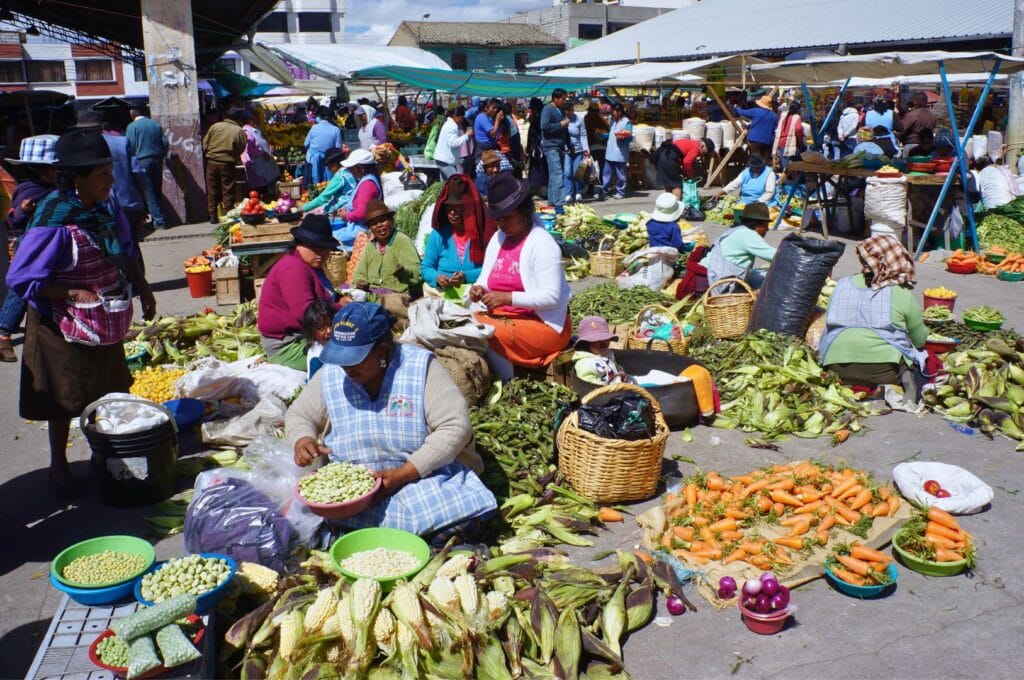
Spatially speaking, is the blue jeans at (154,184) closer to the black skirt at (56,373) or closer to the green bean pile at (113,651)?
the black skirt at (56,373)

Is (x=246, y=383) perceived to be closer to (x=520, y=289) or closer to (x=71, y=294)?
(x=71, y=294)

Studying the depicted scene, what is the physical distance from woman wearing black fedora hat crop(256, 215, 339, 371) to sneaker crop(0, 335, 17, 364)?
116 inches

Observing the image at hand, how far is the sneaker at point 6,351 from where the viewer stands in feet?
23.8

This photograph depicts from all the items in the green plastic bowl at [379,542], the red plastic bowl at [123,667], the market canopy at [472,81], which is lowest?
the red plastic bowl at [123,667]

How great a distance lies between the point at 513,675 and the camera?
316 centimetres

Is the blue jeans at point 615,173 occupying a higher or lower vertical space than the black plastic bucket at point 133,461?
higher

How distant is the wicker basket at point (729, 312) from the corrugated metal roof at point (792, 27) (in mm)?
16971

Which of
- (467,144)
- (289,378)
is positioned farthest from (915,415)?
(467,144)

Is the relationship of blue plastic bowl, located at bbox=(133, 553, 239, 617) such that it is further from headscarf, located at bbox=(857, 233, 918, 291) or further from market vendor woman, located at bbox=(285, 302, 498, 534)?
headscarf, located at bbox=(857, 233, 918, 291)

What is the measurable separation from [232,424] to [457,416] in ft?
7.62

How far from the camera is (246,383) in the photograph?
18.9ft

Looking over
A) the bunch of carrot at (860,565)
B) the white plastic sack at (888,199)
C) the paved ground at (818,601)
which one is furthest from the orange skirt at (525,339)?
the white plastic sack at (888,199)

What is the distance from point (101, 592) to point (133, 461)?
1610 millimetres

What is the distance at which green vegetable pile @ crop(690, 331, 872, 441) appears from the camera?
579cm
